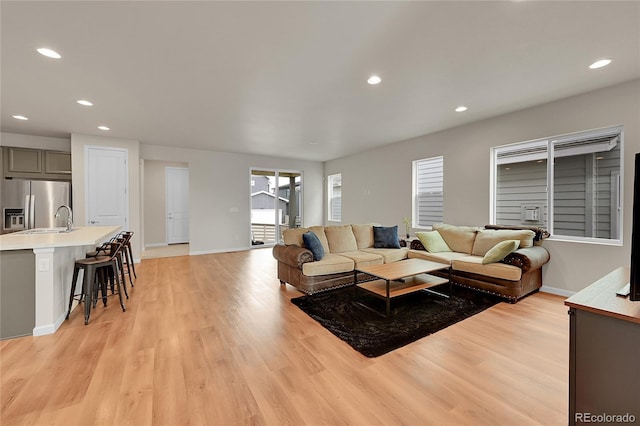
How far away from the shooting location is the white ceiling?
1.96 metres

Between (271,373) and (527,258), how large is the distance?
334cm

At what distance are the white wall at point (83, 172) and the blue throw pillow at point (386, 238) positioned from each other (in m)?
5.14

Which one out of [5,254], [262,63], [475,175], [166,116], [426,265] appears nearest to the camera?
[5,254]

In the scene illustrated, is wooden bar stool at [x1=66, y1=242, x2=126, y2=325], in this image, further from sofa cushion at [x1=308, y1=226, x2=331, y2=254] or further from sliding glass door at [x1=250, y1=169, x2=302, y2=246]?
sliding glass door at [x1=250, y1=169, x2=302, y2=246]

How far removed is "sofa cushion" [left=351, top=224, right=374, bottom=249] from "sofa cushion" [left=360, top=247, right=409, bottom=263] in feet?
0.58

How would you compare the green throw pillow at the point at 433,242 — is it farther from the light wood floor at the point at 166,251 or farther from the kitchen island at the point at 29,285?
the light wood floor at the point at 166,251

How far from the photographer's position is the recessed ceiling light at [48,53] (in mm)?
2395

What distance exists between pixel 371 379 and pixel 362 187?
18.5 feet

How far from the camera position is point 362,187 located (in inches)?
281

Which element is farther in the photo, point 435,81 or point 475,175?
point 475,175

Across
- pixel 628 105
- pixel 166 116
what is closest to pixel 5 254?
pixel 166 116

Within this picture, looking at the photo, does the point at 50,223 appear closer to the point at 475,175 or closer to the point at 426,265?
Answer: the point at 426,265

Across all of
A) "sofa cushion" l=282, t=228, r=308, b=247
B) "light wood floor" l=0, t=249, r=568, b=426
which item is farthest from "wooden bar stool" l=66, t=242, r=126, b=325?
"sofa cushion" l=282, t=228, r=308, b=247

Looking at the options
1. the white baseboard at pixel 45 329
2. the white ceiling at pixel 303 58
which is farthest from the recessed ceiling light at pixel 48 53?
the white baseboard at pixel 45 329
